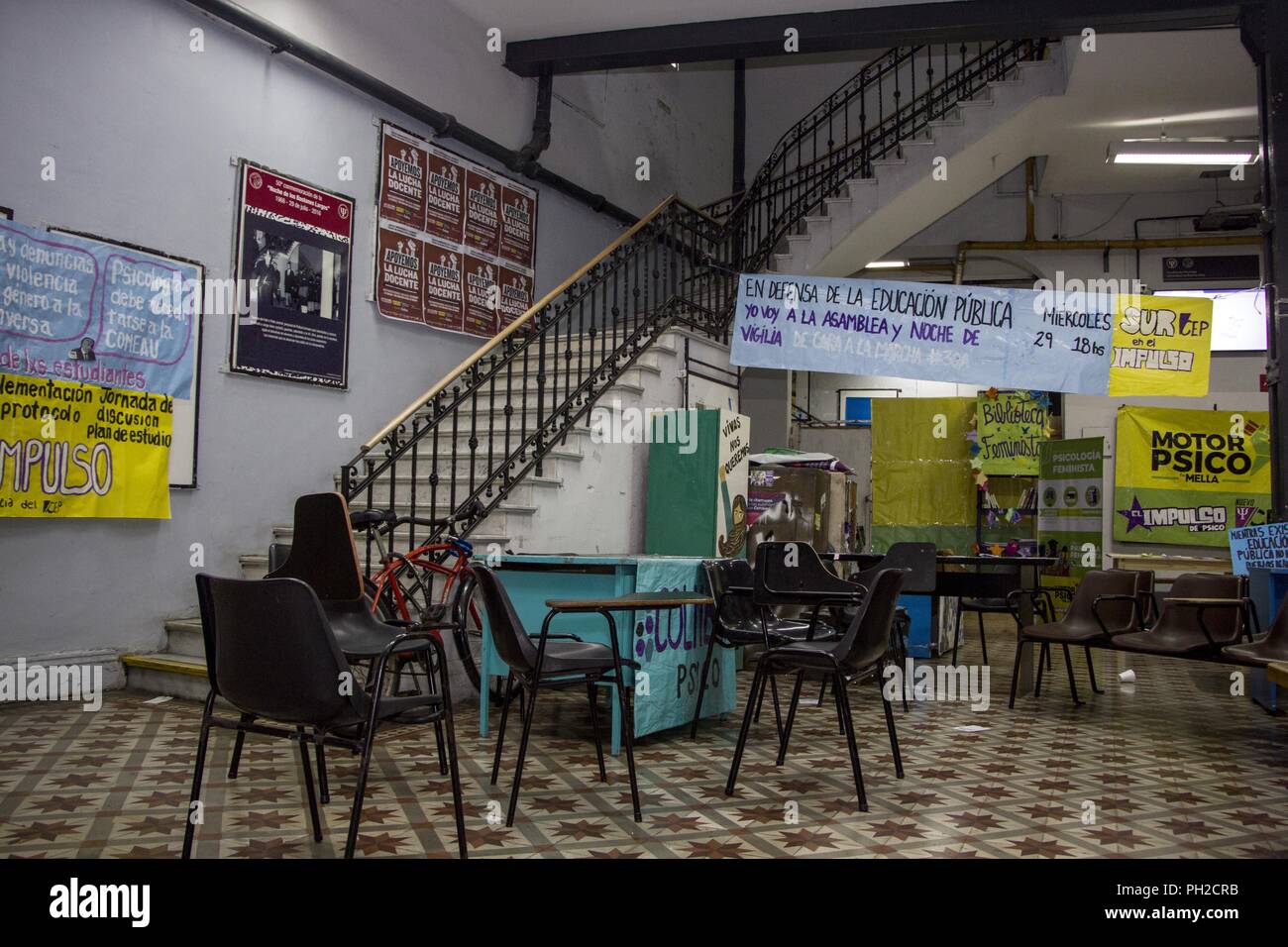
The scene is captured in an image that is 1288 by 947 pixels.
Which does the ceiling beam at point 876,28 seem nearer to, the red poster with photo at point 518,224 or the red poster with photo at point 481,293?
the red poster with photo at point 518,224

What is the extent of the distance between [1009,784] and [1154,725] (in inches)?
72.1

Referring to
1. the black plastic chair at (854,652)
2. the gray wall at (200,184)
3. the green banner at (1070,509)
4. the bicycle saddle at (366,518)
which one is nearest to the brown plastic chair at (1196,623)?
the black plastic chair at (854,652)

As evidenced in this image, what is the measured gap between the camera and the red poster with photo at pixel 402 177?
7113mm

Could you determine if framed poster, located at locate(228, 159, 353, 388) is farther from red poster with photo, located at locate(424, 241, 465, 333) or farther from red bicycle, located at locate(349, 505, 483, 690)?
red bicycle, located at locate(349, 505, 483, 690)

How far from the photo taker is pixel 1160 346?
628 cm

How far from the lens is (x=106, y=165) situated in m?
5.33

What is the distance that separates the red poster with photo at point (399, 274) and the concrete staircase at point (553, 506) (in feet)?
3.29

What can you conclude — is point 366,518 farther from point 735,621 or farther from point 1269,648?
point 1269,648

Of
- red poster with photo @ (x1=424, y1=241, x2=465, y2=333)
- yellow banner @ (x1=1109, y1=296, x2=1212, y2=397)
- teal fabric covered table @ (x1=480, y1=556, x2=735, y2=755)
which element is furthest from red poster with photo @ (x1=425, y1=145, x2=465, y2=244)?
yellow banner @ (x1=1109, y1=296, x2=1212, y2=397)

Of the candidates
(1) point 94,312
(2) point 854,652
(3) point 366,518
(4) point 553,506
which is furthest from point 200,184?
(2) point 854,652

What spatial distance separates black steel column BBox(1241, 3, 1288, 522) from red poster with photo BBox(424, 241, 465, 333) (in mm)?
5563

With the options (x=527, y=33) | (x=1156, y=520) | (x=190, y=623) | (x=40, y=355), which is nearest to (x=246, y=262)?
(x=40, y=355)

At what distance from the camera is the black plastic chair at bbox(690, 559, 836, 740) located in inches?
169
